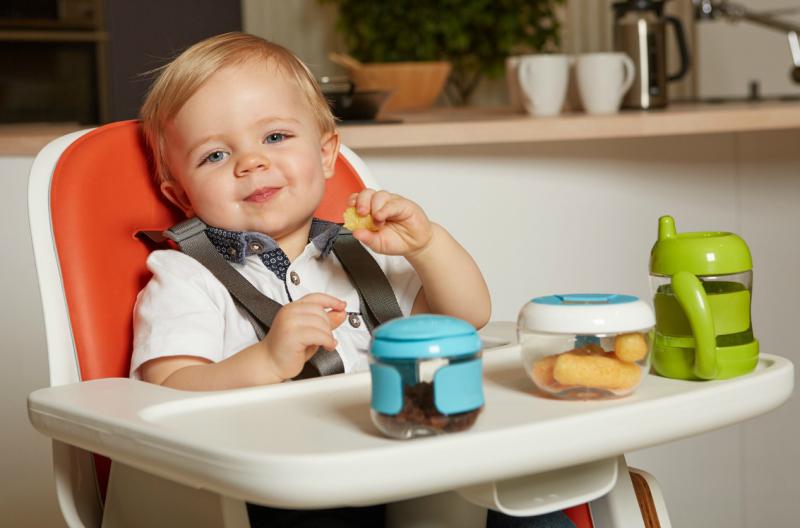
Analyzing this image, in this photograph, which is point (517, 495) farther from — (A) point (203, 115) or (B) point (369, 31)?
(B) point (369, 31)

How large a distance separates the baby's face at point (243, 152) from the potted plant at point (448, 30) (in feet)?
8.78

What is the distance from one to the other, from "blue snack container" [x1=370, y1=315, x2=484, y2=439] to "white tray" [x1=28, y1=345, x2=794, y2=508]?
21 millimetres

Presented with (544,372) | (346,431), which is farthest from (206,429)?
(544,372)

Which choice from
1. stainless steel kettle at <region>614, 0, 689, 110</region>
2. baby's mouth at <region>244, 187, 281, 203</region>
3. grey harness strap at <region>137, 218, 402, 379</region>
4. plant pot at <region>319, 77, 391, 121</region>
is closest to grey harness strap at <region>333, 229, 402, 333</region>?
grey harness strap at <region>137, 218, 402, 379</region>

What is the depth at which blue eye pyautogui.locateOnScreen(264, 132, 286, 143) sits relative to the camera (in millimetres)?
1198

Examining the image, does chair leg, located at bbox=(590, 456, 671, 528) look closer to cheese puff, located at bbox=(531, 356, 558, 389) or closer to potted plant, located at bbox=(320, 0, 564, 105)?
cheese puff, located at bbox=(531, 356, 558, 389)

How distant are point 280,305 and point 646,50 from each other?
1343 mm

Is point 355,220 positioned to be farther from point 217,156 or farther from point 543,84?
point 543,84

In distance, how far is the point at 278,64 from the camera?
4.01ft

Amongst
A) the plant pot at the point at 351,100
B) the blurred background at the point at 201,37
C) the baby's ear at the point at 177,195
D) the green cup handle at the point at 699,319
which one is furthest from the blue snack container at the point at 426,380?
the blurred background at the point at 201,37

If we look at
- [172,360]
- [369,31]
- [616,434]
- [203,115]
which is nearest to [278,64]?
[203,115]

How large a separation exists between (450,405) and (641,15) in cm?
172

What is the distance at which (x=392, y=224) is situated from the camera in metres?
1.12

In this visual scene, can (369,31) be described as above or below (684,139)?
above
